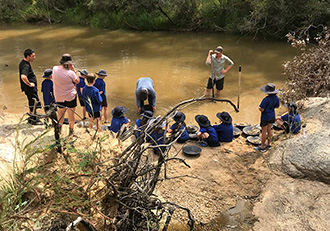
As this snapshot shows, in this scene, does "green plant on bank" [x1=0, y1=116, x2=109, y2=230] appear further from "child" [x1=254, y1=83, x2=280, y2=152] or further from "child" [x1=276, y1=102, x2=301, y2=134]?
"child" [x1=276, y1=102, x2=301, y2=134]

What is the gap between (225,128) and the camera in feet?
20.5

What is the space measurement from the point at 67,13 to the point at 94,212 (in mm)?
22299

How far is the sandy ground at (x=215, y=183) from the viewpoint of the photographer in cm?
431

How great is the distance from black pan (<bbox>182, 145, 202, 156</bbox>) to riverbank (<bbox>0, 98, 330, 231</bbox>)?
0.10m

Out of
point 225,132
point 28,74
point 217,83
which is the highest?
point 28,74

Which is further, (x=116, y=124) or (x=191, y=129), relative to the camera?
(x=191, y=129)

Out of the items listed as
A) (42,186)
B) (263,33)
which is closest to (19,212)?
(42,186)

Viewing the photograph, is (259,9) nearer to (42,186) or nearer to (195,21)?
(195,21)

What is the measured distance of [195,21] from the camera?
17.4 m

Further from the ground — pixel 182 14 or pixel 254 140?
pixel 182 14

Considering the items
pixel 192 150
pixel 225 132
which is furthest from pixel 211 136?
pixel 192 150

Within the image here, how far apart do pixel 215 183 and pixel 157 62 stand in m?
8.11

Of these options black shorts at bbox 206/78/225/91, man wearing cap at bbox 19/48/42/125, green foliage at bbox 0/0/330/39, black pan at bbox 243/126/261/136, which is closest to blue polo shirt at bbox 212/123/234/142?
black pan at bbox 243/126/261/136

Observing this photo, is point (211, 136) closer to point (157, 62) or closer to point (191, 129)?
point (191, 129)
